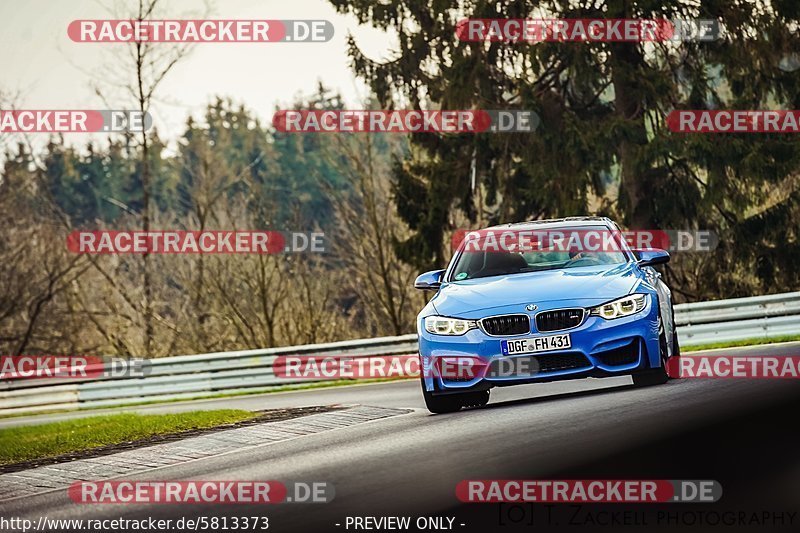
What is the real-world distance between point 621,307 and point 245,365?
14.0 meters

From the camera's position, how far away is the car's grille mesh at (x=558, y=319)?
1170 centimetres

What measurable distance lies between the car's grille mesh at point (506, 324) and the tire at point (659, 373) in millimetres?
1347

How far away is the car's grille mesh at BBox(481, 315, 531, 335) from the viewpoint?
11.8 m

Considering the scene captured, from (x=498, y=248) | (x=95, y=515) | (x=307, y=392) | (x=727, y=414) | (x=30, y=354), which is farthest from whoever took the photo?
(x=30, y=354)

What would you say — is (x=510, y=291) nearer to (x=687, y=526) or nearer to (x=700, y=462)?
(x=700, y=462)

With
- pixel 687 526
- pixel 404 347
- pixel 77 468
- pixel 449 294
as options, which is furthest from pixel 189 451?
pixel 404 347

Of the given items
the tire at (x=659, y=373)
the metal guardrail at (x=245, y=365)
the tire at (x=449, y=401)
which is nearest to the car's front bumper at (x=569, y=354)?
the tire at (x=659, y=373)

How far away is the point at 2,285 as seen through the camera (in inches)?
1730

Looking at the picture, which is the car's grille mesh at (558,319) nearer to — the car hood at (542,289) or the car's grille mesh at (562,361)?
the car hood at (542,289)

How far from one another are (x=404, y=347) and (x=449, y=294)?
12.4m

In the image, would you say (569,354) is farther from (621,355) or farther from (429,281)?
(429,281)

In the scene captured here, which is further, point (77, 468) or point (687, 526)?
point (77, 468)

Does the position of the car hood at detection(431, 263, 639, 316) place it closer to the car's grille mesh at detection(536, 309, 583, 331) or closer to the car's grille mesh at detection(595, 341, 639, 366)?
the car's grille mesh at detection(536, 309, 583, 331)

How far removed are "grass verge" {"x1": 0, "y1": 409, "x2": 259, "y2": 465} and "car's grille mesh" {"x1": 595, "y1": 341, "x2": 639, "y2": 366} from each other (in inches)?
196
